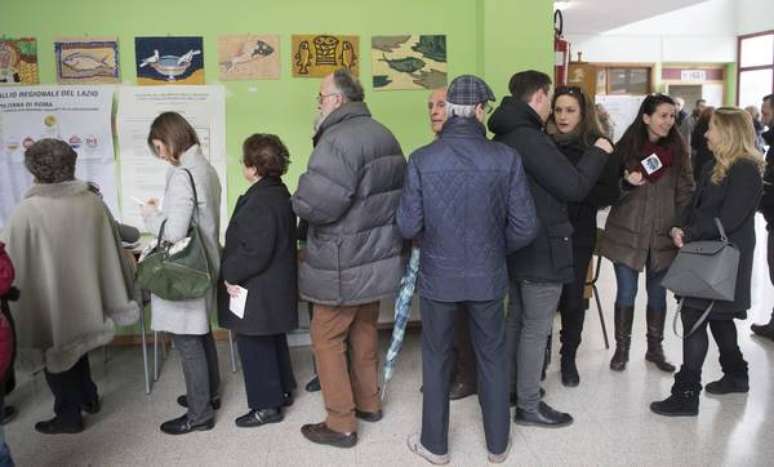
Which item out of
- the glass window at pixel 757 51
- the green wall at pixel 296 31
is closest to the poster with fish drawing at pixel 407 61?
the green wall at pixel 296 31

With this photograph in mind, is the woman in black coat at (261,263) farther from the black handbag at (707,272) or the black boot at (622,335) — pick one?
the black boot at (622,335)

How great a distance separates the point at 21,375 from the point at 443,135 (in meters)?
2.65

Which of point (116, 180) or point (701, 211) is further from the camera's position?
point (116, 180)

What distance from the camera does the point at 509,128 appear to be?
251 cm

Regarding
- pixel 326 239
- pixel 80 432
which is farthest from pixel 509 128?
pixel 80 432

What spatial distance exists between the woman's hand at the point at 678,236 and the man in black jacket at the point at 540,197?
Answer: 66 cm

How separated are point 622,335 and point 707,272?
854 millimetres

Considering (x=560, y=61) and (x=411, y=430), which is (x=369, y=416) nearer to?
(x=411, y=430)

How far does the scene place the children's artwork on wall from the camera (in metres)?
3.61

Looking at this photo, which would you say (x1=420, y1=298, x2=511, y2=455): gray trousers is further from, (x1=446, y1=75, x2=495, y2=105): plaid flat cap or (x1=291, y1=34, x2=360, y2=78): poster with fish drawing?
(x1=291, y1=34, x2=360, y2=78): poster with fish drawing

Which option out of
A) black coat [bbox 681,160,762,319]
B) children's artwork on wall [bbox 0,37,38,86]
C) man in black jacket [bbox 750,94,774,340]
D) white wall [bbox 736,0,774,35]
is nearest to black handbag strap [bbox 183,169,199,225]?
children's artwork on wall [bbox 0,37,38,86]

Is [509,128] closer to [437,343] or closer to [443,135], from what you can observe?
[443,135]

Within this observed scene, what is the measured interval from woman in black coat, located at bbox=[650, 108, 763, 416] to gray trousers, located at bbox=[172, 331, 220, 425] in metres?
1.94

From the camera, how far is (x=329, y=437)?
A: 8.68 ft
